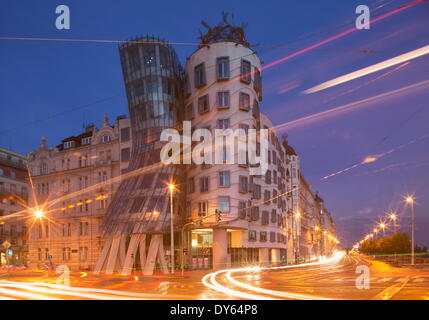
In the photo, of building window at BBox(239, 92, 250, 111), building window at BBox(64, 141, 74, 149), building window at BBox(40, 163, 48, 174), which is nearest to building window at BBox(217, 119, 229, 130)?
building window at BBox(239, 92, 250, 111)

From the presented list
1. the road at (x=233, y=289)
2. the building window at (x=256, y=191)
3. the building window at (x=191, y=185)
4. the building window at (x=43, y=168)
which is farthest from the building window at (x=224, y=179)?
the building window at (x=43, y=168)

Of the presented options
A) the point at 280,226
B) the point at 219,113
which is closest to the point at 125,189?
the point at 219,113

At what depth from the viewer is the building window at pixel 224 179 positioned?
178 ft

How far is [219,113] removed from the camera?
55.8 meters

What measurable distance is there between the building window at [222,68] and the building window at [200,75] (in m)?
2.08

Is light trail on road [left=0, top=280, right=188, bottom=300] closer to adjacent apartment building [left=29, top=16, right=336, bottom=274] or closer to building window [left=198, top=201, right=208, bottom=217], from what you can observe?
adjacent apartment building [left=29, top=16, right=336, bottom=274]

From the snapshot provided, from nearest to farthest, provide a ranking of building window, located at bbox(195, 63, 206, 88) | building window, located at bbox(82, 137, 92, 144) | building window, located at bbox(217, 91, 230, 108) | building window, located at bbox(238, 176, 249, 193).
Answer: building window, located at bbox(238, 176, 249, 193), building window, located at bbox(217, 91, 230, 108), building window, located at bbox(195, 63, 206, 88), building window, located at bbox(82, 137, 92, 144)

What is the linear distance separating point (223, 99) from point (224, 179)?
10.0 metres

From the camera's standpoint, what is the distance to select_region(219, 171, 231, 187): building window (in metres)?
54.4

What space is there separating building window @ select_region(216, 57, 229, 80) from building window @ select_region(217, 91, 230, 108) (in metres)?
1.86
